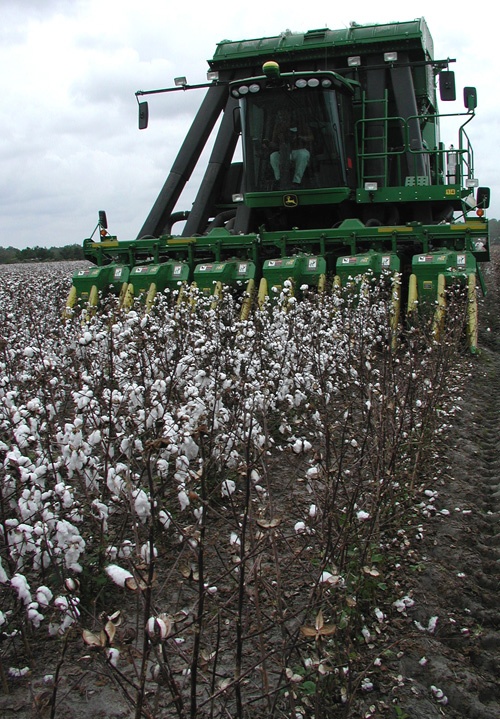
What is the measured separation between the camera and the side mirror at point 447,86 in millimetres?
10289

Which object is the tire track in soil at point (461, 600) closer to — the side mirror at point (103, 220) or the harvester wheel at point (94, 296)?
the harvester wheel at point (94, 296)

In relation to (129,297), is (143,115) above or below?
above

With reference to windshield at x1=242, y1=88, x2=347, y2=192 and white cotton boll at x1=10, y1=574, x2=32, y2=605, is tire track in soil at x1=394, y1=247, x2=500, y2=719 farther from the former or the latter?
windshield at x1=242, y1=88, x2=347, y2=192

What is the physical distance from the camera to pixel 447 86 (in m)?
10.4

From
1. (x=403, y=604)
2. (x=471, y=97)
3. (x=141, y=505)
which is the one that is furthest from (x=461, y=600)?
(x=471, y=97)

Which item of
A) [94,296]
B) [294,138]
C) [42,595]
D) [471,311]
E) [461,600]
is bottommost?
[461,600]

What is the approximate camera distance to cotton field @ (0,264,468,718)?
7.10 feet

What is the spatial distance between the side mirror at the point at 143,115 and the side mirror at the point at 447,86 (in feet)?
15.6

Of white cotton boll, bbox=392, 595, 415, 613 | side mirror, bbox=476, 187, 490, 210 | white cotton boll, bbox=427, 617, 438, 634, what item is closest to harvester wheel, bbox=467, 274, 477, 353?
side mirror, bbox=476, 187, 490, 210

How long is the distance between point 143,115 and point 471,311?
6620 mm

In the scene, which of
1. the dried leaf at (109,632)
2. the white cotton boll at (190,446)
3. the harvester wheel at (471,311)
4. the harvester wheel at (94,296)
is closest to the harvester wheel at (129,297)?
the harvester wheel at (94,296)

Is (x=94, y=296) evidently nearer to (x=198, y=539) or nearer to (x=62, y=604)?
(x=62, y=604)

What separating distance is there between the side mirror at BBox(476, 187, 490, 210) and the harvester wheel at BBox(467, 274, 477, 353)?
253cm

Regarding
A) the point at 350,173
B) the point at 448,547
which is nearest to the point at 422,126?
the point at 350,173
